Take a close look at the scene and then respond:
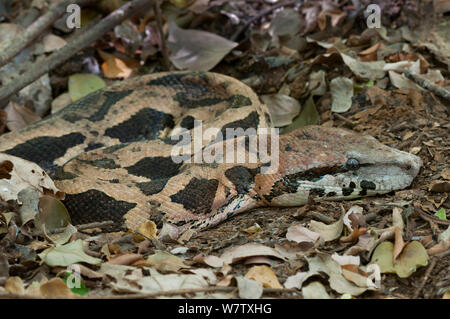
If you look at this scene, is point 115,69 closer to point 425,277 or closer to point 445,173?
point 445,173

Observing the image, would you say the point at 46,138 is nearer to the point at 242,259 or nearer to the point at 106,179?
the point at 106,179

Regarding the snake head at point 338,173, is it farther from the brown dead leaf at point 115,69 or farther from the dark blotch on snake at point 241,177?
the brown dead leaf at point 115,69

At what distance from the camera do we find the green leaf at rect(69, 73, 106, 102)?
7.34 m

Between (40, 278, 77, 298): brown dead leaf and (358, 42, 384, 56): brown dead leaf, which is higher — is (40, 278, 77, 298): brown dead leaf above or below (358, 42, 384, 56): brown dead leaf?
above

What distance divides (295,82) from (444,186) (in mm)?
2853

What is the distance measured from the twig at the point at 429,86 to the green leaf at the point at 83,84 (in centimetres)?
397

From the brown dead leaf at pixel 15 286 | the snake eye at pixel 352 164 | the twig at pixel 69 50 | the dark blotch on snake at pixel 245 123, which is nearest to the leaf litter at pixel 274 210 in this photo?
the brown dead leaf at pixel 15 286

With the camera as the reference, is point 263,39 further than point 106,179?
Yes

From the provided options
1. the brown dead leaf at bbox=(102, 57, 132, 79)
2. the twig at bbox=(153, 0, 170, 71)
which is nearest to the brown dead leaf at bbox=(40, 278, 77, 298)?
the twig at bbox=(153, 0, 170, 71)

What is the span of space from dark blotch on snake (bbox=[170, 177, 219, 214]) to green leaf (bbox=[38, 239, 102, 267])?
109 cm

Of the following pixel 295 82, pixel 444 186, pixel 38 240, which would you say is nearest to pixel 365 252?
pixel 444 186

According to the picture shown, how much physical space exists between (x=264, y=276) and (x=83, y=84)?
486 cm

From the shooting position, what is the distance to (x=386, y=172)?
4.77 m

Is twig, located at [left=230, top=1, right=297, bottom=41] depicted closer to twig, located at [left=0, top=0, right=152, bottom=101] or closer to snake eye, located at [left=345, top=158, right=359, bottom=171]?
twig, located at [left=0, top=0, right=152, bottom=101]
